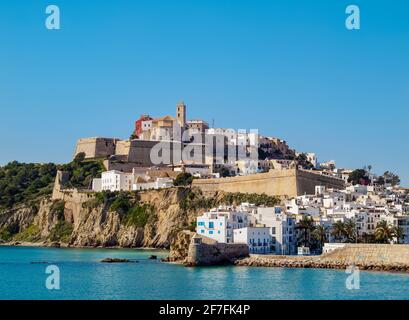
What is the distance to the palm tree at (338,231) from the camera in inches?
1449

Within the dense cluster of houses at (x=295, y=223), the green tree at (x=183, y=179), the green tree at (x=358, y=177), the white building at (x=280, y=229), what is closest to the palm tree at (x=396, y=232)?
the dense cluster of houses at (x=295, y=223)

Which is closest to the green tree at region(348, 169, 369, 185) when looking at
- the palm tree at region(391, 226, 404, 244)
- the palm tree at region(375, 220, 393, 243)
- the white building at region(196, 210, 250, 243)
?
the palm tree at region(391, 226, 404, 244)

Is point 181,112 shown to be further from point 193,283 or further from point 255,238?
point 193,283

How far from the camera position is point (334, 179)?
174ft

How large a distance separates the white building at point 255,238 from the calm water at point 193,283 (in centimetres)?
302

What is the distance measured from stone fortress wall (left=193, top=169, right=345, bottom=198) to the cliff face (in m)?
2.06

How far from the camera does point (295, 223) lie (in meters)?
37.6

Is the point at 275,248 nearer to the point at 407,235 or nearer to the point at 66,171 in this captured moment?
the point at 407,235

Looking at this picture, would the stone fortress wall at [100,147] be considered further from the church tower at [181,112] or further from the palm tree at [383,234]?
the palm tree at [383,234]

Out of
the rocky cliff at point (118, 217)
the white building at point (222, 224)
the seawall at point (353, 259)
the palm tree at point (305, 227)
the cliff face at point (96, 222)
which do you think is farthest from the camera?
the cliff face at point (96, 222)

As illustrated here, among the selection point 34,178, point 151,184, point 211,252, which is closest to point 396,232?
point 211,252
